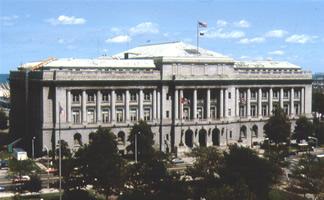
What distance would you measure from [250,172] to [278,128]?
188ft

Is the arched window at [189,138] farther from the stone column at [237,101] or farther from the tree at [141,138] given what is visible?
the tree at [141,138]

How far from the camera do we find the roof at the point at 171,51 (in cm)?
13312

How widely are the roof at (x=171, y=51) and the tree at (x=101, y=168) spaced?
Result: 197 feet

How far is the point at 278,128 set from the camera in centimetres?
12575

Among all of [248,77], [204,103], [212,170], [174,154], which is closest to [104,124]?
[174,154]

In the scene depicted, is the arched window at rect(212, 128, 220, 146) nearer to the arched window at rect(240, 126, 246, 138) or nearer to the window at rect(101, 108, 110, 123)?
the arched window at rect(240, 126, 246, 138)

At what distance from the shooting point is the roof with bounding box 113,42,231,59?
133 m

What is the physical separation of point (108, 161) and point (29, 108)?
59641mm

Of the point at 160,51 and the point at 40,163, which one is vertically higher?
the point at 160,51

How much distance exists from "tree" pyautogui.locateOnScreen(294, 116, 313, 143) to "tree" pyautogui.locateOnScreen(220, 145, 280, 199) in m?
61.7

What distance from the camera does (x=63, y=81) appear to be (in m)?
115

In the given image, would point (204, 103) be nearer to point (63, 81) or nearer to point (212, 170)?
point (63, 81)

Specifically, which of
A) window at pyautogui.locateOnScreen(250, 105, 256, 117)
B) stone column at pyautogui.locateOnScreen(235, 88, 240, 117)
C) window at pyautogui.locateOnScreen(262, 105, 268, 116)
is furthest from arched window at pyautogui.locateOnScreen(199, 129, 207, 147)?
window at pyautogui.locateOnScreen(262, 105, 268, 116)

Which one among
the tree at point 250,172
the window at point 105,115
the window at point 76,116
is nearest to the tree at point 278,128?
the window at point 105,115
